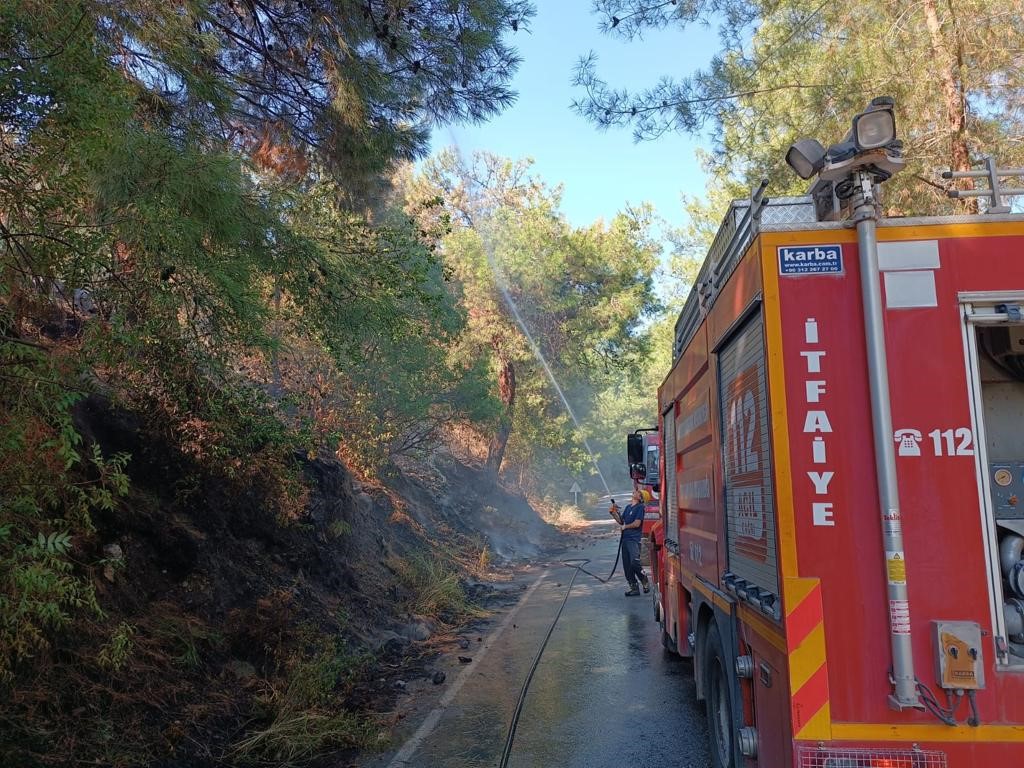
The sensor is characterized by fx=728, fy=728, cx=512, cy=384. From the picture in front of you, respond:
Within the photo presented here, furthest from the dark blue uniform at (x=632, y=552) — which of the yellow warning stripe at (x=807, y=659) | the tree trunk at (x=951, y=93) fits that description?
the yellow warning stripe at (x=807, y=659)

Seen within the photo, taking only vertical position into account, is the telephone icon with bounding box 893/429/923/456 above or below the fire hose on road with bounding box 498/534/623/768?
above

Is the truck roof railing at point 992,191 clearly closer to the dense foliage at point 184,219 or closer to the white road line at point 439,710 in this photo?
the dense foliage at point 184,219

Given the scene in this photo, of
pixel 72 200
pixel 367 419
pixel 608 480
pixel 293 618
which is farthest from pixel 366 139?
pixel 608 480

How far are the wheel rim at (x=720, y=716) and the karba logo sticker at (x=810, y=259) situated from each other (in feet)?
8.14

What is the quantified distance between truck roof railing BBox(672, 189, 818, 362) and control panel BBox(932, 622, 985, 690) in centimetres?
176

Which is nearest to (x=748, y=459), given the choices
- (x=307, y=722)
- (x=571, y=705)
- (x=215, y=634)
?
(x=571, y=705)

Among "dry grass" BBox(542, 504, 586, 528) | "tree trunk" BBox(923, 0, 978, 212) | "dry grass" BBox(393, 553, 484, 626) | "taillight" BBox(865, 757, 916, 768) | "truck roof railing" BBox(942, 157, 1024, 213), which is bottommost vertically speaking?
"dry grass" BBox(393, 553, 484, 626)

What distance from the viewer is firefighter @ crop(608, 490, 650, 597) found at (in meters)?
12.1

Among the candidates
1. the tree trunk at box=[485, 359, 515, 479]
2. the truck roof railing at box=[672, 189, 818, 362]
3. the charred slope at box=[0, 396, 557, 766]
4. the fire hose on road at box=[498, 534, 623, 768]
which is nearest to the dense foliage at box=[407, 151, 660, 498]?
the tree trunk at box=[485, 359, 515, 479]

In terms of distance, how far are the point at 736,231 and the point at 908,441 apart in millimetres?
1690

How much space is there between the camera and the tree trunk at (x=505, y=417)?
24.3m

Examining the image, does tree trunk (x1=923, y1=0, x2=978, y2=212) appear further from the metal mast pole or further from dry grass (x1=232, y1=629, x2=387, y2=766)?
dry grass (x1=232, y1=629, x2=387, y2=766)

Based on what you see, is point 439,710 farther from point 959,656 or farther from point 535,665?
point 959,656

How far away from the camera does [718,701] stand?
4.68 metres
